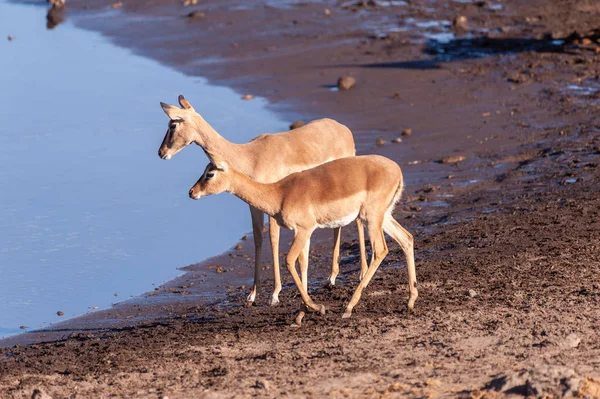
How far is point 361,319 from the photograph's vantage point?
9070 millimetres

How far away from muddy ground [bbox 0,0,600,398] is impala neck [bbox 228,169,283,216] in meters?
1.03

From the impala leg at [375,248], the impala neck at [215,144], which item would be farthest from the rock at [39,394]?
the impala neck at [215,144]

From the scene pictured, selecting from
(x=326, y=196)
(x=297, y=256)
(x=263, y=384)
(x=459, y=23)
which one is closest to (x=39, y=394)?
(x=263, y=384)

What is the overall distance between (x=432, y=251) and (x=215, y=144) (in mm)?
2646

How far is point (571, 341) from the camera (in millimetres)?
7852

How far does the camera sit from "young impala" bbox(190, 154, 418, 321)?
30.3ft

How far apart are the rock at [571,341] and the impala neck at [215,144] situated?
13.3 ft

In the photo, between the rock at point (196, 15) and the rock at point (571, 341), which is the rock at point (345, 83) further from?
the rock at point (571, 341)

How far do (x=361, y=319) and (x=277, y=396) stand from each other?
2015 millimetres

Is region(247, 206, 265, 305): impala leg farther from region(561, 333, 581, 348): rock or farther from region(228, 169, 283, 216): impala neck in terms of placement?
region(561, 333, 581, 348): rock

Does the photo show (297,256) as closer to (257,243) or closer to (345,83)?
(257,243)

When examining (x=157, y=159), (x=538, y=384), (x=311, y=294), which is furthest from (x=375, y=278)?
(x=157, y=159)

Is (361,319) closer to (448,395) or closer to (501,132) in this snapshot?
(448,395)

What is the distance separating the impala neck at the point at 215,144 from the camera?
421 inches
